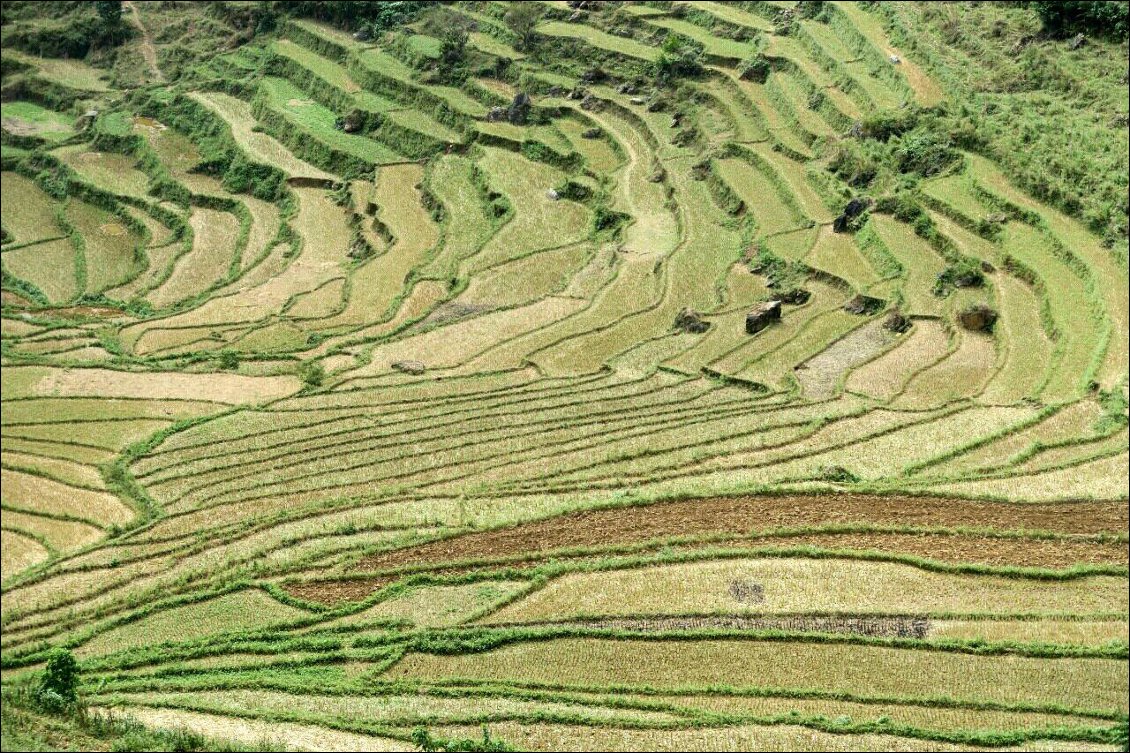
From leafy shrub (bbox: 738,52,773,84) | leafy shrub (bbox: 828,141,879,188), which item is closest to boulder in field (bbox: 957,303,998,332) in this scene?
leafy shrub (bbox: 828,141,879,188)

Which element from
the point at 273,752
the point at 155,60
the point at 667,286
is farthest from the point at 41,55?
the point at 273,752

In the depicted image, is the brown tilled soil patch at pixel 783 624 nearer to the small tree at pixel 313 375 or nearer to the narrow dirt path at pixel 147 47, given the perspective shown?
the small tree at pixel 313 375

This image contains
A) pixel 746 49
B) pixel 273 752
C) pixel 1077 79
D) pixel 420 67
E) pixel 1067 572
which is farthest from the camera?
pixel 420 67

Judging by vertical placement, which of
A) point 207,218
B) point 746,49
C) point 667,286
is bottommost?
point 667,286

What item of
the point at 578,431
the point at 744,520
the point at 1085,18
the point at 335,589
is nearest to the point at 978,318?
the point at 578,431

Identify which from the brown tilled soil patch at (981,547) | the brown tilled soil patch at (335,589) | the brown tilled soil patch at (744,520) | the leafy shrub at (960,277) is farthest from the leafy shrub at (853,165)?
the brown tilled soil patch at (335,589)

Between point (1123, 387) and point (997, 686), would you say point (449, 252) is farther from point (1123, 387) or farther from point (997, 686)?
point (997, 686)
